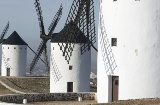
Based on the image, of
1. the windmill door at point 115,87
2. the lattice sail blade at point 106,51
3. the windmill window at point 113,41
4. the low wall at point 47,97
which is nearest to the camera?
the windmill window at point 113,41

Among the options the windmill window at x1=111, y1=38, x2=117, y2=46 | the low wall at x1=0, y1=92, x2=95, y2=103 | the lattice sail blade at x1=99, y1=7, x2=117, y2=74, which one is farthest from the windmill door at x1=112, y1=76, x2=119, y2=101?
the low wall at x1=0, y1=92, x2=95, y2=103

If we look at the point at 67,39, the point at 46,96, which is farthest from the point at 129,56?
the point at 67,39

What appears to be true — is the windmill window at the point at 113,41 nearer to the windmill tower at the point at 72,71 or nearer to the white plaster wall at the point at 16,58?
the windmill tower at the point at 72,71

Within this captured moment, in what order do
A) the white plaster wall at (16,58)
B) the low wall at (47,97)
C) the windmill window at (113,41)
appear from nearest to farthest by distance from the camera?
the windmill window at (113,41) < the low wall at (47,97) < the white plaster wall at (16,58)

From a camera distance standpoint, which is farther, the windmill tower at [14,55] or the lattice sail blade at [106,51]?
the windmill tower at [14,55]

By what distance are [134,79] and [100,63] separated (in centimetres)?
271

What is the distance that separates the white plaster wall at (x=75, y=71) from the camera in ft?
147

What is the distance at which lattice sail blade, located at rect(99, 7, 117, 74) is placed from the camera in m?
21.4

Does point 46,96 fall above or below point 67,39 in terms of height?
below

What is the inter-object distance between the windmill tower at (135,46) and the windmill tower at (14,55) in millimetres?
40843

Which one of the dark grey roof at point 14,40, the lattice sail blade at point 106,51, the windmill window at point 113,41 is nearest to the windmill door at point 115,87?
the lattice sail blade at point 106,51

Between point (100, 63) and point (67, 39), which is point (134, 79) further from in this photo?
point (67, 39)

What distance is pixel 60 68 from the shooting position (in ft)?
150

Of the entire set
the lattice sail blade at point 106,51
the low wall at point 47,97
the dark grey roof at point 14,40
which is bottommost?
the low wall at point 47,97
